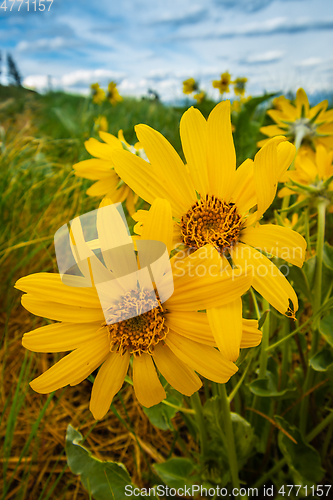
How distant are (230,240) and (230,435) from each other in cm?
41

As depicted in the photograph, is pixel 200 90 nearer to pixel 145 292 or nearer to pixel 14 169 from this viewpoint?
pixel 14 169

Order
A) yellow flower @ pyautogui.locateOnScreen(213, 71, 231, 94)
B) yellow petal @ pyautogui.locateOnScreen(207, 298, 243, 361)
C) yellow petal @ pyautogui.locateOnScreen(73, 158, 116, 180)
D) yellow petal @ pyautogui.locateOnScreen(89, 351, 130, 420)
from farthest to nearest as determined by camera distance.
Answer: yellow flower @ pyautogui.locateOnScreen(213, 71, 231, 94) → yellow petal @ pyautogui.locateOnScreen(73, 158, 116, 180) → yellow petal @ pyautogui.locateOnScreen(89, 351, 130, 420) → yellow petal @ pyautogui.locateOnScreen(207, 298, 243, 361)

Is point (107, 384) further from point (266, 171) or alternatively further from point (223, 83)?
point (223, 83)

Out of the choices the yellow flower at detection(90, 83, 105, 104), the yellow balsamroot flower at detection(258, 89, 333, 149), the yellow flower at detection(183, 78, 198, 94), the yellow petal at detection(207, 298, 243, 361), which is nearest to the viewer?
the yellow petal at detection(207, 298, 243, 361)

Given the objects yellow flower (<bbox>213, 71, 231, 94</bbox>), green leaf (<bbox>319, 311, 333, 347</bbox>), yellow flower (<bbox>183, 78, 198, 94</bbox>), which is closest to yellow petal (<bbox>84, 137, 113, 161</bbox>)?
green leaf (<bbox>319, 311, 333, 347</bbox>)

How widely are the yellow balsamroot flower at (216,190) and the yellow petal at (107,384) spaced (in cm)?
21

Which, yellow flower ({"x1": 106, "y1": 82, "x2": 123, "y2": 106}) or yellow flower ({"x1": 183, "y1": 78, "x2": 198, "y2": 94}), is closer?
yellow flower ({"x1": 183, "y1": 78, "x2": 198, "y2": 94})

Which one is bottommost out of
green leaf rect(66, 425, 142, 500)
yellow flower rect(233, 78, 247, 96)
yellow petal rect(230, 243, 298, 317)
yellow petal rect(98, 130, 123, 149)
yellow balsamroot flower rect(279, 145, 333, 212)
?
green leaf rect(66, 425, 142, 500)

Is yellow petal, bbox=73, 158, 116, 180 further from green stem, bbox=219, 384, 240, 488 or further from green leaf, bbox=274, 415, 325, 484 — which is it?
green leaf, bbox=274, 415, 325, 484

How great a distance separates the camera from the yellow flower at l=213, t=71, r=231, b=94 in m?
2.88

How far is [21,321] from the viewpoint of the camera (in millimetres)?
1356

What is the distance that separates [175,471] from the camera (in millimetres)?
833

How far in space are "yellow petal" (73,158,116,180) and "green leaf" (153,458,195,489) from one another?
690mm

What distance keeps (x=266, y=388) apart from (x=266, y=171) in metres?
0.53
